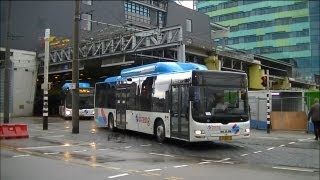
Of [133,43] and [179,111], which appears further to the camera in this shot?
[133,43]

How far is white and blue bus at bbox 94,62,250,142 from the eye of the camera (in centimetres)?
1619

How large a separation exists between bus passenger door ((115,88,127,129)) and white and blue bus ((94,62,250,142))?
1.96 meters

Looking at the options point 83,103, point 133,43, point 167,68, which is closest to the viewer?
point 167,68

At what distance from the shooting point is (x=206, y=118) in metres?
16.1

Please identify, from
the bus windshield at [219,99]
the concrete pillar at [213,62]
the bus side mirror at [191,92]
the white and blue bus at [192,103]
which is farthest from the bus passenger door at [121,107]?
the concrete pillar at [213,62]

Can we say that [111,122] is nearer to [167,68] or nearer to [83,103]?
[167,68]

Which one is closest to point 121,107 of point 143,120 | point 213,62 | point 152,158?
point 143,120

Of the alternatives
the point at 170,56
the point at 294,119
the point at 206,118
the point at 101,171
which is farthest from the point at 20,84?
the point at 101,171

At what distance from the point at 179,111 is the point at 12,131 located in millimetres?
8205

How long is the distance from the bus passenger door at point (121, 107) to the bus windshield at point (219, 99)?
23.3 feet

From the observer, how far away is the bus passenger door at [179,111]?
54.2ft

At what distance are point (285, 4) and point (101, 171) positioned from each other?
117m

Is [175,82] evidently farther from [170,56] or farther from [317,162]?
[170,56]

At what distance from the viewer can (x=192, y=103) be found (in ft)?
53.2
